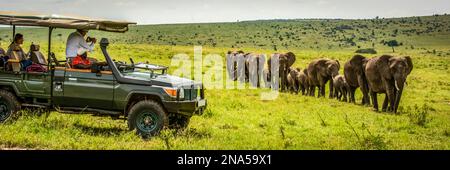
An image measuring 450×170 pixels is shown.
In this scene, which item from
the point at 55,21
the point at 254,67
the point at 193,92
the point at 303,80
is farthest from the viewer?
the point at 254,67

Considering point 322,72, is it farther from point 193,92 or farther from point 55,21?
point 55,21

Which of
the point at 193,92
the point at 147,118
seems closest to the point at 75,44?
→ the point at 147,118

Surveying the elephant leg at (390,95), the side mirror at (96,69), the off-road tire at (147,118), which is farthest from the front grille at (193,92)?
the elephant leg at (390,95)

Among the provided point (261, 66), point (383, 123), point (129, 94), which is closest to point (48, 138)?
point (129, 94)

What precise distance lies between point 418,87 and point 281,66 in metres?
8.34

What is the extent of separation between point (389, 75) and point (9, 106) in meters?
13.8

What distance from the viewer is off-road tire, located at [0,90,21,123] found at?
11579 mm

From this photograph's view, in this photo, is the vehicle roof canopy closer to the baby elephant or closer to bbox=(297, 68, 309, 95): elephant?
the baby elephant

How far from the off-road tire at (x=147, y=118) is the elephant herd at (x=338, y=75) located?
10953 millimetres

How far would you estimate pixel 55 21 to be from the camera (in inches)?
446

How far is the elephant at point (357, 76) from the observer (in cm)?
2369

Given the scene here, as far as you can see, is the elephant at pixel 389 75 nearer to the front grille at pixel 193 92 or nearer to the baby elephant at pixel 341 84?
the baby elephant at pixel 341 84
